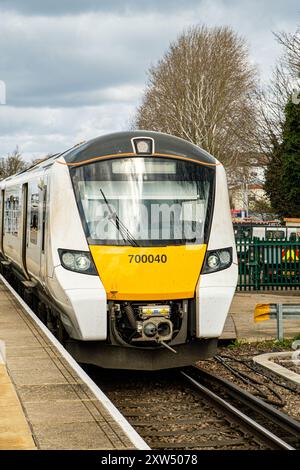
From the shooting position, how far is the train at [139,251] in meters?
9.32

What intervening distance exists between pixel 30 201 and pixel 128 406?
15.9 ft

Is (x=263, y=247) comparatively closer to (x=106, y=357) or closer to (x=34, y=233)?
(x=34, y=233)

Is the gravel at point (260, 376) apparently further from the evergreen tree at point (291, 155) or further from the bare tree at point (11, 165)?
the bare tree at point (11, 165)

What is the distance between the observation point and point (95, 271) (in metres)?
9.34

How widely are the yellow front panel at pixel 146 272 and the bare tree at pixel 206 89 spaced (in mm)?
46294

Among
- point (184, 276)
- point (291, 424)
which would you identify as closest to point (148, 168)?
point (184, 276)

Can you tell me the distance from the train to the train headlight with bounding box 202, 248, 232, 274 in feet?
0.04

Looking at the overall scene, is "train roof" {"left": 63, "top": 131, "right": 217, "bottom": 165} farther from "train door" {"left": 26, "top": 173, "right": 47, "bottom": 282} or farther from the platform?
the platform

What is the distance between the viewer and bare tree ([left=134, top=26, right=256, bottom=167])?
56.2 metres

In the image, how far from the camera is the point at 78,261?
31.0 ft

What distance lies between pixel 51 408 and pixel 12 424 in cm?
68

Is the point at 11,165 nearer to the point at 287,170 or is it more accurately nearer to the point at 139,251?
the point at 287,170

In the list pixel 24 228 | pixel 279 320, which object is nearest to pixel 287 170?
pixel 279 320
